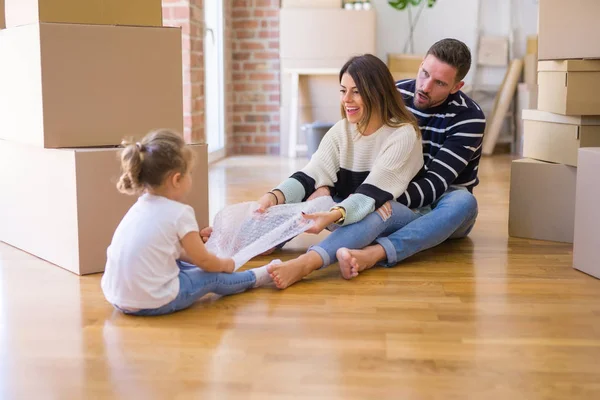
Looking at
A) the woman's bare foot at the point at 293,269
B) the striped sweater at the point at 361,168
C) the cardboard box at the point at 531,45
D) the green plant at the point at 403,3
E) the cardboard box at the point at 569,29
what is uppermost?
the green plant at the point at 403,3

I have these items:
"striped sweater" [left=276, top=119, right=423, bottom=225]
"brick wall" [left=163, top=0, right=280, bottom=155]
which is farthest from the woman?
"brick wall" [left=163, top=0, right=280, bottom=155]

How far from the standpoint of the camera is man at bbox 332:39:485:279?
7.02 feet

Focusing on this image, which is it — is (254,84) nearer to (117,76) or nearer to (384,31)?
(384,31)

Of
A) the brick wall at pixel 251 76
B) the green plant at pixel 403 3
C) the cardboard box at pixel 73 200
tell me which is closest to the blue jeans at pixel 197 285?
the cardboard box at pixel 73 200

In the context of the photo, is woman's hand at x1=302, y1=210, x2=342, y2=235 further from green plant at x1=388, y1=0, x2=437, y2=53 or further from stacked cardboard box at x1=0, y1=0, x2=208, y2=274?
green plant at x1=388, y1=0, x2=437, y2=53

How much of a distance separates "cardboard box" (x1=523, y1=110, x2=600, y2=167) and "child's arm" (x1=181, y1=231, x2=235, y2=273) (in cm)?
119

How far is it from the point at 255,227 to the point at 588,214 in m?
0.87

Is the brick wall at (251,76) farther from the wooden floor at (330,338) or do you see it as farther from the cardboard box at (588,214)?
the cardboard box at (588,214)

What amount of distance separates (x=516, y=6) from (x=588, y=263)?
3735 millimetres

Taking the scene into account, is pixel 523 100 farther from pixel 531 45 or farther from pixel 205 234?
pixel 205 234

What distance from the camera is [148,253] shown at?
1624 millimetres

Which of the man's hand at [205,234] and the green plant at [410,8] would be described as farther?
the green plant at [410,8]

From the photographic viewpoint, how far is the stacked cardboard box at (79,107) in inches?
79.4

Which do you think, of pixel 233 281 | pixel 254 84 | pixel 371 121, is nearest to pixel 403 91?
pixel 371 121
